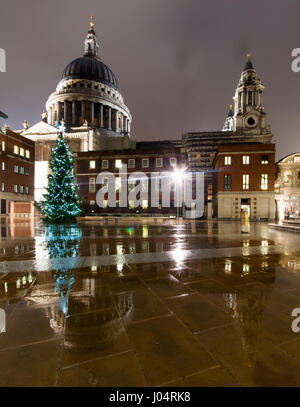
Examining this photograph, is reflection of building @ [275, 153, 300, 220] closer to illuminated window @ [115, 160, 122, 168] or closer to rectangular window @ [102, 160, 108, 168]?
illuminated window @ [115, 160, 122, 168]

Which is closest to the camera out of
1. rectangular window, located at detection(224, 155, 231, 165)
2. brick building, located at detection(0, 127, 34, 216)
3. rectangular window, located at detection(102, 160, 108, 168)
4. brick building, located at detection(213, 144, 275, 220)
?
Answer: brick building, located at detection(213, 144, 275, 220)

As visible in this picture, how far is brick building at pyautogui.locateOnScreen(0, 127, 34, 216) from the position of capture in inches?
1543

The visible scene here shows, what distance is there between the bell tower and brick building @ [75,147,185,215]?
1105 inches

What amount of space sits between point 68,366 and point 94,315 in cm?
110

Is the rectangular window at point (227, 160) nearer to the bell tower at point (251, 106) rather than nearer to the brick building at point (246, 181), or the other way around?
the brick building at point (246, 181)

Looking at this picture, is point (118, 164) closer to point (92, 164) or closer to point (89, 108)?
point (92, 164)

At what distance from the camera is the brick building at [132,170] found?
157 ft

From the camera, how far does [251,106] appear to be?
2488 inches

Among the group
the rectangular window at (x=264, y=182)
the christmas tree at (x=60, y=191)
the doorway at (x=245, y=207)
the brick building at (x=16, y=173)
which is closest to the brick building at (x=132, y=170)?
the brick building at (x=16, y=173)

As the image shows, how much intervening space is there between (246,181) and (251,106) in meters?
39.3

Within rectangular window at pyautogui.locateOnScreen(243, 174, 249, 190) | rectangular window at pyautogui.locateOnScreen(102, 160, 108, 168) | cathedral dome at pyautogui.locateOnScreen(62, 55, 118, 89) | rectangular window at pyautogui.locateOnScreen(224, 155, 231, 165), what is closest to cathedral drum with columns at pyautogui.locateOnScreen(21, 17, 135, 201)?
cathedral dome at pyautogui.locateOnScreen(62, 55, 118, 89)

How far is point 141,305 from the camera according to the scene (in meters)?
3.56
